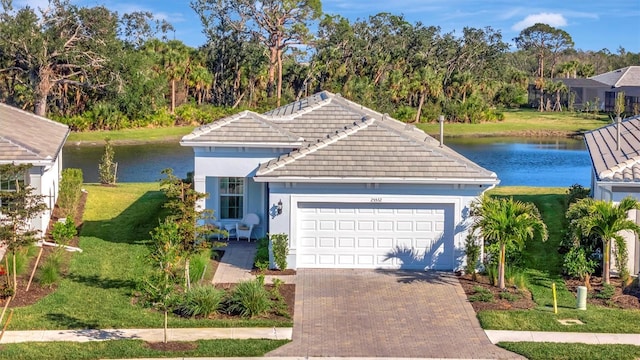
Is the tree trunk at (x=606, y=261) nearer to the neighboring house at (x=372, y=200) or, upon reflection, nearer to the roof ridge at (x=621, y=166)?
the roof ridge at (x=621, y=166)

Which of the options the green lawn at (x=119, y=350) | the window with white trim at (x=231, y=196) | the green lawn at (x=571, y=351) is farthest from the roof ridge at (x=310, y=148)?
the green lawn at (x=571, y=351)

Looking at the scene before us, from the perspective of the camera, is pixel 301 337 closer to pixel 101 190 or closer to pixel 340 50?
pixel 101 190

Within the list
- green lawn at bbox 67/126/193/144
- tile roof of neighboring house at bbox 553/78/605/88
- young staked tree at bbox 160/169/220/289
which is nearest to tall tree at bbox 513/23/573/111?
tile roof of neighboring house at bbox 553/78/605/88

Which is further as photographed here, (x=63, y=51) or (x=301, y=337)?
(x=63, y=51)

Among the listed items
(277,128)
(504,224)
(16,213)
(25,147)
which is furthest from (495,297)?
(25,147)

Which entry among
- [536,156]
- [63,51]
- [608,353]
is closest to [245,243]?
Result: [608,353]

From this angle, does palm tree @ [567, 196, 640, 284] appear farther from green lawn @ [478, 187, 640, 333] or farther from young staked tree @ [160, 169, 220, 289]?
young staked tree @ [160, 169, 220, 289]
